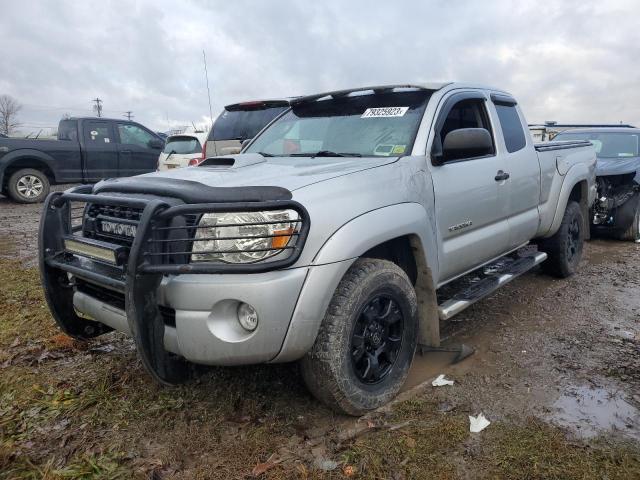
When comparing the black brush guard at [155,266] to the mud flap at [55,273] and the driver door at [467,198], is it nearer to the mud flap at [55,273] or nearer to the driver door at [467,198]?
the mud flap at [55,273]

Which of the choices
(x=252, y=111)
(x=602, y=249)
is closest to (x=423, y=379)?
(x=602, y=249)

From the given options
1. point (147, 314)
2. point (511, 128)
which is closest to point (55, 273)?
point (147, 314)

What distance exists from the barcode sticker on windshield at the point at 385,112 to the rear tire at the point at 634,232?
5358 millimetres

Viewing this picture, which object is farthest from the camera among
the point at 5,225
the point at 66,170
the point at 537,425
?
the point at 66,170

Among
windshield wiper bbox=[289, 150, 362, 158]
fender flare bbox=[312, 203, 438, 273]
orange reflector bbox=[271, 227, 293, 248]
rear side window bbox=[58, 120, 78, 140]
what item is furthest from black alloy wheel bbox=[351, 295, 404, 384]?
rear side window bbox=[58, 120, 78, 140]

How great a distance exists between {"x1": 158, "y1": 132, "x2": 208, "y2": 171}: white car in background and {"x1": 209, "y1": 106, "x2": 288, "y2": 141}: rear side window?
1728mm

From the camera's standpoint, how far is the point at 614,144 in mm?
7910

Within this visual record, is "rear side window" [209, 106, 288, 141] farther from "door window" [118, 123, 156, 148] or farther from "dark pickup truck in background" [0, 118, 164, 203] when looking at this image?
"door window" [118, 123, 156, 148]

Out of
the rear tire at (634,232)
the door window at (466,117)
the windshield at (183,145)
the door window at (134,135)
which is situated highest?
the door window at (134,135)

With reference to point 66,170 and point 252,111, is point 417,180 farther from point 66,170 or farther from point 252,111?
point 66,170

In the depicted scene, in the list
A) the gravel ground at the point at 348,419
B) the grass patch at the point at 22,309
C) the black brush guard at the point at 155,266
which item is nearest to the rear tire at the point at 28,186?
the grass patch at the point at 22,309

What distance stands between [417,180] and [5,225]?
816 centimetres

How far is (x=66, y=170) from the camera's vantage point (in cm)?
1108

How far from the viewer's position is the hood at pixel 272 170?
2629mm
